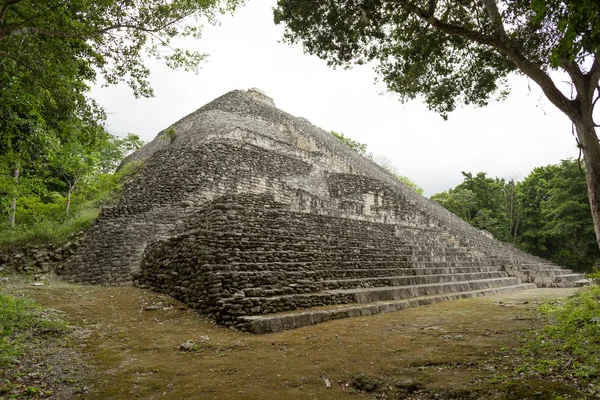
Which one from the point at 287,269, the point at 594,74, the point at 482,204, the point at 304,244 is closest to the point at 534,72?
the point at 594,74

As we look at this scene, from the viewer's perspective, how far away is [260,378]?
328cm

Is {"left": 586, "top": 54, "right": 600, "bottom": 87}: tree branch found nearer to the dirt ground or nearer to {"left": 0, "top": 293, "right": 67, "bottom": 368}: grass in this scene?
the dirt ground

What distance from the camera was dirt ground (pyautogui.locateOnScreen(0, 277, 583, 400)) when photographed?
9.53ft

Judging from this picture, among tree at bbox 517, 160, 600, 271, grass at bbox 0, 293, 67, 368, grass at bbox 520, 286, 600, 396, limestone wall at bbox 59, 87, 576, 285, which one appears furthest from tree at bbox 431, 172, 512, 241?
grass at bbox 0, 293, 67, 368

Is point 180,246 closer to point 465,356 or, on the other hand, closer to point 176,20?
point 176,20

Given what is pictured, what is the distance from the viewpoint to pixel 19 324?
4496 mm

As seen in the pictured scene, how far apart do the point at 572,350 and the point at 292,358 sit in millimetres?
2896

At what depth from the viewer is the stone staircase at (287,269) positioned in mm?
5875

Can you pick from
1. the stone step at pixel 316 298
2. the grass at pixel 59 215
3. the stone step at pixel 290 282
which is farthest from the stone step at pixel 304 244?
the grass at pixel 59 215

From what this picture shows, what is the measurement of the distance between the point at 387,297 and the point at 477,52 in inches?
224

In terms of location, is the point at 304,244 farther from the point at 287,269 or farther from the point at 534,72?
the point at 534,72

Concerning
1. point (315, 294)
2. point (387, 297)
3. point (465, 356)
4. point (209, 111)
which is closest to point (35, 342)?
point (315, 294)

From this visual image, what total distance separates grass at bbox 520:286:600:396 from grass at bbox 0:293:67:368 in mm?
5251

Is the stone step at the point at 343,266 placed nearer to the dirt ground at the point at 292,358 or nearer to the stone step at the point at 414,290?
the stone step at the point at 414,290
